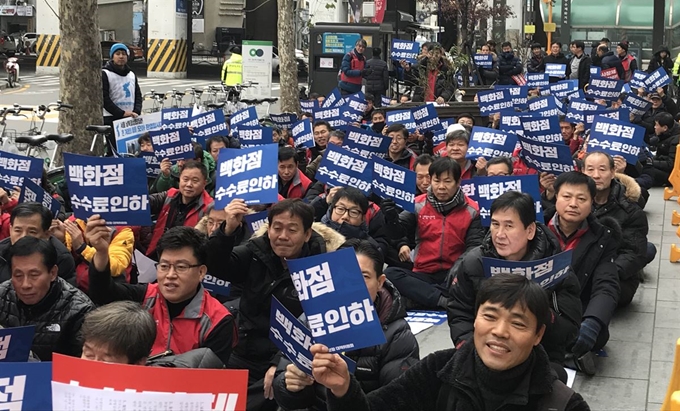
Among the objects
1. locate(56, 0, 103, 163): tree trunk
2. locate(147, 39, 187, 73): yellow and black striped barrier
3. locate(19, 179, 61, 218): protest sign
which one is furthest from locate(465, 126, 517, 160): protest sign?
locate(147, 39, 187, 73): yellow and black striped barrier

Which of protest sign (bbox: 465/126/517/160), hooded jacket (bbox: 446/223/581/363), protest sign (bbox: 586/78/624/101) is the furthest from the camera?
protest sign (bbox: 586/78/624/101)

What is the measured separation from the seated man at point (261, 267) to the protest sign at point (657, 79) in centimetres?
1466

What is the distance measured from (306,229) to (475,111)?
1239 centimetres

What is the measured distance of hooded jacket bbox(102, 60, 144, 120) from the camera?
532 inches

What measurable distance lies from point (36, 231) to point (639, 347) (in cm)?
425

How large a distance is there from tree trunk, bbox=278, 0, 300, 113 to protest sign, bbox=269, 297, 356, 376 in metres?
19.0

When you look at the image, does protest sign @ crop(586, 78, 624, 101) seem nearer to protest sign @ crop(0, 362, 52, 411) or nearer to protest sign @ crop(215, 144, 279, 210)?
protest sign @ crop(215, 144, 279, 210)

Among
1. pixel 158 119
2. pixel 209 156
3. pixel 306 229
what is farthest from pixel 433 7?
pixel 306 229

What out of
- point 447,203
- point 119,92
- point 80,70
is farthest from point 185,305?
point 119,92

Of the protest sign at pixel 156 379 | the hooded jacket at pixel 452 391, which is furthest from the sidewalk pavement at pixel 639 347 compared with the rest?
the protest sign at pixel 156 379

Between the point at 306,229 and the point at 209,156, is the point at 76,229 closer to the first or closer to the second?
the point at 306,229

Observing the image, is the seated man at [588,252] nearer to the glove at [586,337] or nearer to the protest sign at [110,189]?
the glove at [586,337]

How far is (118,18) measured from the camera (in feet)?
170

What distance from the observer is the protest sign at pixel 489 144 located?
10633mm
